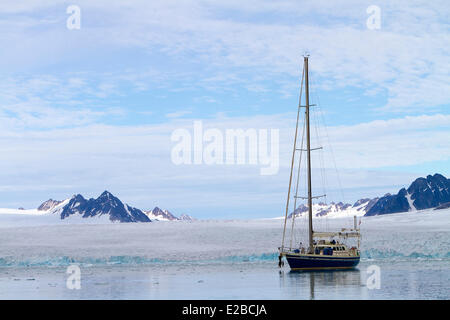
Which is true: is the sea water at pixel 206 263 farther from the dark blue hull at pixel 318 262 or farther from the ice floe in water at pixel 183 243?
the dark blue hull at pixel 318 262

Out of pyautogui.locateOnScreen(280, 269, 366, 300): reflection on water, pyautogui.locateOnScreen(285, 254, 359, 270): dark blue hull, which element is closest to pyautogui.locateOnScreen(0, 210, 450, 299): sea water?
pyautogui.locateOnScreen(280, 269, 366, 300): reflection on water

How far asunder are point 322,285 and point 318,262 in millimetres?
10358

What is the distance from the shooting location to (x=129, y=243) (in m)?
57.3

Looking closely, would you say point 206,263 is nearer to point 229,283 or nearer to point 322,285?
point 229,283

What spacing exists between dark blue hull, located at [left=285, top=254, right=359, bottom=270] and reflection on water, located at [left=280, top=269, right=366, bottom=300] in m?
0.49

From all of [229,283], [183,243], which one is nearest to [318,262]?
[229,283]

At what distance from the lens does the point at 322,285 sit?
99.8ft

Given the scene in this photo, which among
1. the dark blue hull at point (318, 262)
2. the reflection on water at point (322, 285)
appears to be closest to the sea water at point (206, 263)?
the reflection on water at point (322, 285)

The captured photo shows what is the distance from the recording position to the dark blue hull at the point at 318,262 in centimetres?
4028

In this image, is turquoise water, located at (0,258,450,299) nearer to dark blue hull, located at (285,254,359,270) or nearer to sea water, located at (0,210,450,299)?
sea water, located at (0,210,450,299)
